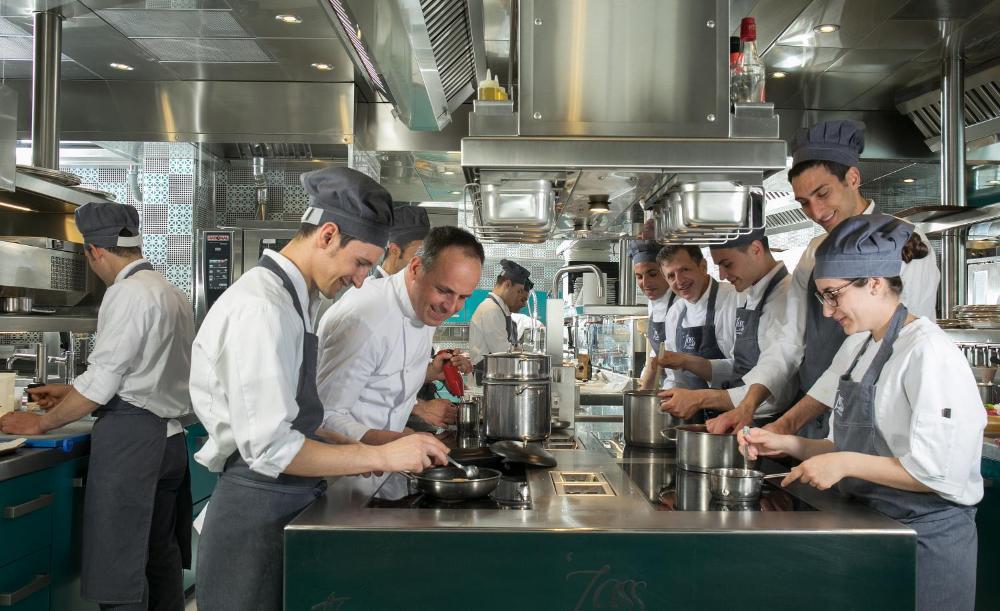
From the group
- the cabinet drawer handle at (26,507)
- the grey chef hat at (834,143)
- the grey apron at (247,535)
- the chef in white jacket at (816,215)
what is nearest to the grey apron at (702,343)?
the chef in white jacket at (816,215)

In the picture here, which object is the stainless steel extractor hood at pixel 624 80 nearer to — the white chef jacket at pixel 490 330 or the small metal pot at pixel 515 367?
the small metal pot at pixel 515 367

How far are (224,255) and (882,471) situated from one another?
4603 millimetres

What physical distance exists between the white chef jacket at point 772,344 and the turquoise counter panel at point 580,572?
50.1 inches

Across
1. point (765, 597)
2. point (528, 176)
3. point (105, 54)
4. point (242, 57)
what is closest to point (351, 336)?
point (528, 176)

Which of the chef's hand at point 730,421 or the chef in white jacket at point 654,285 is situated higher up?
the chef in white jacket at point 654,285

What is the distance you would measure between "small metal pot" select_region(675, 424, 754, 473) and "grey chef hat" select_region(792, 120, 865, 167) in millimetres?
1094

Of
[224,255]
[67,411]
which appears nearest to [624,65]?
[67,411]

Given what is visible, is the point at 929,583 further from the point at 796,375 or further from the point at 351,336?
the point at 351,336

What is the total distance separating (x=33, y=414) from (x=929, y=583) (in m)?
3.10

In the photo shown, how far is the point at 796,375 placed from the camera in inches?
119

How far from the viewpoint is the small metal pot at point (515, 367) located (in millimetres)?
2621

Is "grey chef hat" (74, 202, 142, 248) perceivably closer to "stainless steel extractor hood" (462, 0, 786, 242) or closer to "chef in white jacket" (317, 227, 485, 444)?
"chef in white jacket" (317, 227, 485, 444)

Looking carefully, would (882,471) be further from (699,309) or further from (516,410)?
(699,309)

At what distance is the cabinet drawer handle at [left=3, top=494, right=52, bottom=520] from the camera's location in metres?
2.72
